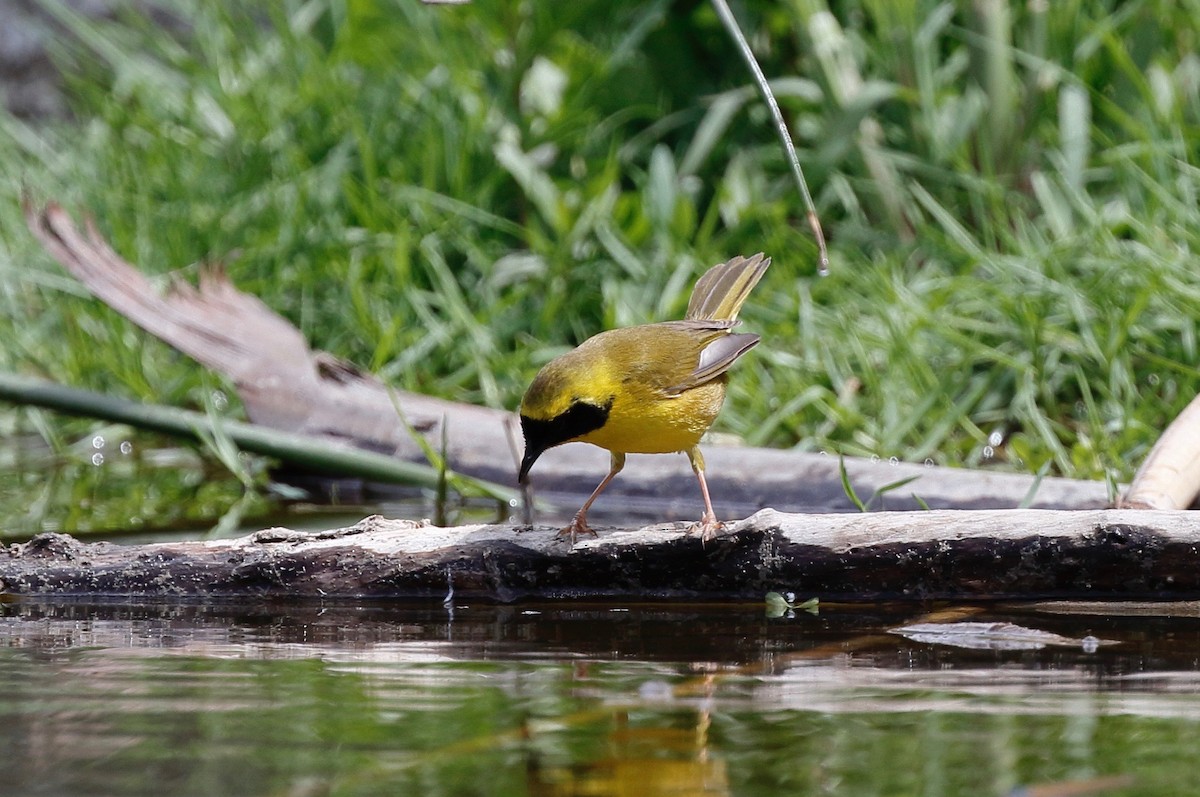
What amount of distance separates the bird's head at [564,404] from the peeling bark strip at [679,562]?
0.31 meters

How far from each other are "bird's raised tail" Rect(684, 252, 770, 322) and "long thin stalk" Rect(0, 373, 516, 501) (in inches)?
35.7

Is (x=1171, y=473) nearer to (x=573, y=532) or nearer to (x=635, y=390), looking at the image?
(x=635, y=390)

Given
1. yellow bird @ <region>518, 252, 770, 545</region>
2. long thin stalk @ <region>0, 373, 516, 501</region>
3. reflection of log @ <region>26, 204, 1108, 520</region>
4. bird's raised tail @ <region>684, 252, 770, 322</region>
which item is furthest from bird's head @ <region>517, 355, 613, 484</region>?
long thin stalk @ <region>0, 373, 516, 501</region>

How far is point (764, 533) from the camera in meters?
3.19

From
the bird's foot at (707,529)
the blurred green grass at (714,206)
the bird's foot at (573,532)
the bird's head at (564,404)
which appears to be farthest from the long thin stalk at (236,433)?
the bird's foot at (707,529)

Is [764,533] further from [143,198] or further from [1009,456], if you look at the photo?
[143,198]

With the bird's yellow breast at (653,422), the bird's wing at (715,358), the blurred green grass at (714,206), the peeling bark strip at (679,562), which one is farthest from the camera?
the blurred green grass at (714,206)

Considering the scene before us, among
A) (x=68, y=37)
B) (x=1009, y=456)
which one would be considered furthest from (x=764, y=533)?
(x=68, y=37)

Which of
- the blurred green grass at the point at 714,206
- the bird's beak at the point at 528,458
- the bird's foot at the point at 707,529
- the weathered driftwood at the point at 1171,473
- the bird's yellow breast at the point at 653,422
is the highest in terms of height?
the blurred green grass at the point at 714,206

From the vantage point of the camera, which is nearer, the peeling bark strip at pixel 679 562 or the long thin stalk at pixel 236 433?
the peeling bark strip at pixel 679 562

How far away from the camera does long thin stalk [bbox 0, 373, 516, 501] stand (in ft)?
15.5

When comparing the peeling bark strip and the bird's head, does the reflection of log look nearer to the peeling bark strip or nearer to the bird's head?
the bird's head

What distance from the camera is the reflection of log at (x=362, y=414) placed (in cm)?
473

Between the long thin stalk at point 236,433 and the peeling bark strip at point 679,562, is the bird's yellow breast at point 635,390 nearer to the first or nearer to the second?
the peeling bark strip at point 679,562
